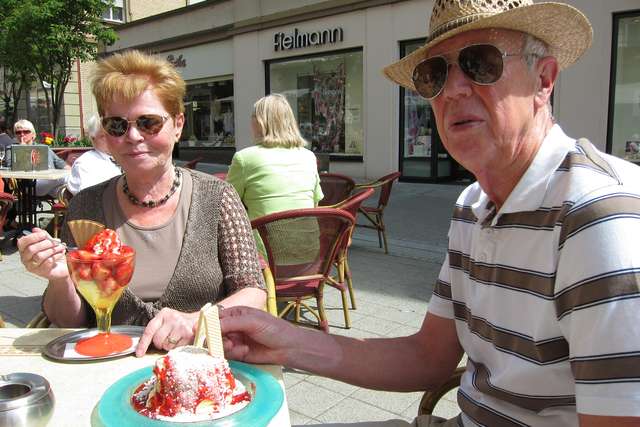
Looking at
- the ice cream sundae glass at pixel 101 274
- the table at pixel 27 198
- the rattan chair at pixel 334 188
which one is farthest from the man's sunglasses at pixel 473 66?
the table at pixel 27 198

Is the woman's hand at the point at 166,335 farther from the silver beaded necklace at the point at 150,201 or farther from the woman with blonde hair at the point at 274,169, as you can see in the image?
the woman with blonde hair at the point at 274,169

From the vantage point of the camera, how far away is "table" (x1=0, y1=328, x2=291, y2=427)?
117cm

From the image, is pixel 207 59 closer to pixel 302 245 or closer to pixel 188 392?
pixel 302 245

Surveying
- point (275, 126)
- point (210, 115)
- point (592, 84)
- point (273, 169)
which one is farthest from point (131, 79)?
point (210, 115)

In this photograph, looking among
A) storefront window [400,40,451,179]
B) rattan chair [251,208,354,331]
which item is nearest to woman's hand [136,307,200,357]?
rattan chair [251,208,354,331]

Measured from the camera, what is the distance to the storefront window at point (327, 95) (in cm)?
1405

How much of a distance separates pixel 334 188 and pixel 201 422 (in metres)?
5.10

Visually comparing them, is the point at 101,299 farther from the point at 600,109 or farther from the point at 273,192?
the point at 600,109

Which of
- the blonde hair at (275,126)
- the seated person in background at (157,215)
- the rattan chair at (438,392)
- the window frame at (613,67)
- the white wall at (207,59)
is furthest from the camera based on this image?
the white wall at (207,59)

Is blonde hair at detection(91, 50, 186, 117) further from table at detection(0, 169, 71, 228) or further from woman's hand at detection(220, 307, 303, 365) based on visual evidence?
table at detection(0, 169, 71, 228)

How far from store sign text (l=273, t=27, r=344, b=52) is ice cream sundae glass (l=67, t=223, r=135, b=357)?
513 inches

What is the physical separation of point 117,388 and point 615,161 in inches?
48.4

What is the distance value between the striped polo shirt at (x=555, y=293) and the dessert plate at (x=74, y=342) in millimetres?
956

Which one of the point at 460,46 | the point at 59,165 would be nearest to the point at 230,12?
the point at 59,165
